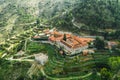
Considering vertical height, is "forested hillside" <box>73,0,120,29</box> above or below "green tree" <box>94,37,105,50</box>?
above

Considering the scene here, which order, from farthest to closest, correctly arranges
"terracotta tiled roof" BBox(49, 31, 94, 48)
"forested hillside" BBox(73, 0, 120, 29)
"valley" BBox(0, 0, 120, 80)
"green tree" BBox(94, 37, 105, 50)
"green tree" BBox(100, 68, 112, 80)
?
"forested hillside" BBox(73, 0, 120, 29) < "green tree" BBox(94, 37, 105, 50) < "terracotta tiled roof" BBox(49, 31, 94, 48) < "valley" BBox(0, 0, 120, 80) < "green tree" BBox(100, 68, 112, 80)

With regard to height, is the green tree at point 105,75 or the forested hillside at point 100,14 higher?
the forested hillside at point 100,14

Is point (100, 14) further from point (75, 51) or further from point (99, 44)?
point (75, 51)

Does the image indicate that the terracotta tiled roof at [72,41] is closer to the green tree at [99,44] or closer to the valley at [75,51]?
the valley at [75,51]

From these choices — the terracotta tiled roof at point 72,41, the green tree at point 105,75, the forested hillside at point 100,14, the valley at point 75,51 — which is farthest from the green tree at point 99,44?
the forested hillside at point 100,14

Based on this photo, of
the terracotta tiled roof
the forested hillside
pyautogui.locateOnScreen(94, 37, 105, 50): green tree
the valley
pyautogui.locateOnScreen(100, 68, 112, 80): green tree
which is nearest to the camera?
pyautogui.locateOnScreen(100, 68, 112, 80): green tree

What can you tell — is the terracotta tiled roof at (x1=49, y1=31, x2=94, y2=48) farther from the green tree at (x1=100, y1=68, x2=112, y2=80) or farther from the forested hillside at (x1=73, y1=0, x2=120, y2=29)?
the green tree at (x1=100, y1=68, x2=112, y2=80)

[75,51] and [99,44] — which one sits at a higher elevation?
[99,44]

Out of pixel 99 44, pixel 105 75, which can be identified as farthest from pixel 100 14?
pixel 105 75

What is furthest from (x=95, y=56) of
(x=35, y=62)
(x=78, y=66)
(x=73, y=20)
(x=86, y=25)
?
(x=73, y=20)

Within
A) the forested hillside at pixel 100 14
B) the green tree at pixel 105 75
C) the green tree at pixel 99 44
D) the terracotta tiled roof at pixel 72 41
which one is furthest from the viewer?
the forested hillside at pixel 100 14

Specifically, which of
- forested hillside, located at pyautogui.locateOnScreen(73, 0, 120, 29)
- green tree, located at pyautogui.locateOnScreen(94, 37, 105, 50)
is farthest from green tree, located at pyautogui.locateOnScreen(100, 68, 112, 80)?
forested hillside, located at pyautogui.locateOnScreen(73, 0, 120, 29)
